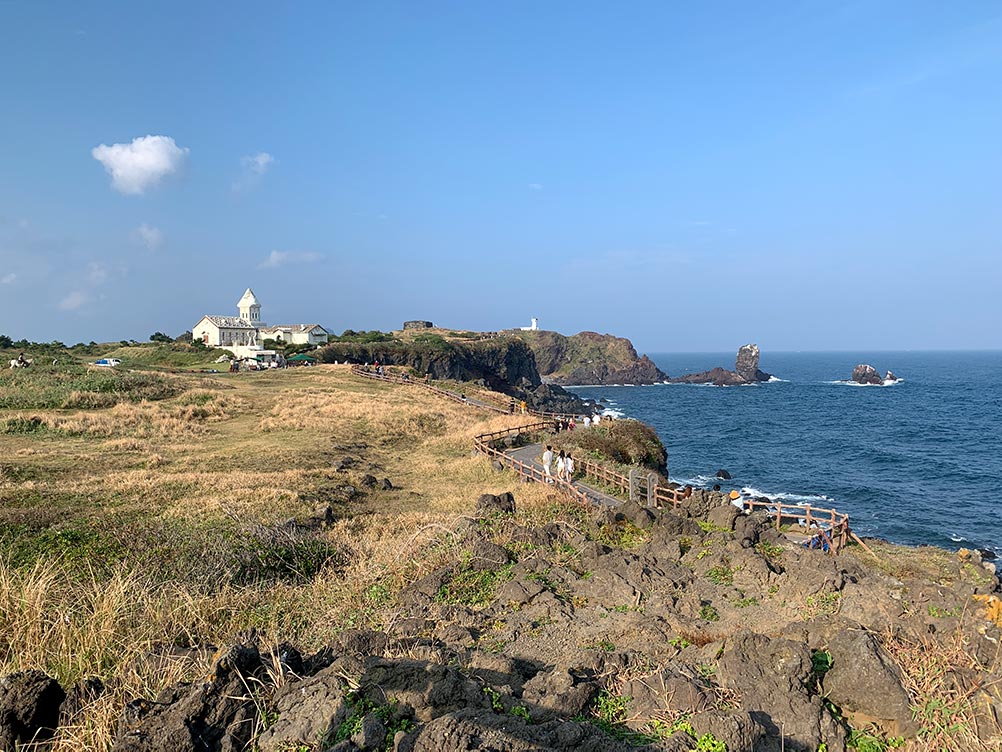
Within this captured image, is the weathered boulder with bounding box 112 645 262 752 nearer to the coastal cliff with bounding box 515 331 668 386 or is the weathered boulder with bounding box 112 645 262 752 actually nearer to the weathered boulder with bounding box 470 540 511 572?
the weathered boulder with bounding box 470 540 511 572

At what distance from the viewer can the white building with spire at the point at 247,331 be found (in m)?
80.6

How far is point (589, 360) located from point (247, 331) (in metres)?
95.8

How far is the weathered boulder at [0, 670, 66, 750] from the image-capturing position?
17.1 ft

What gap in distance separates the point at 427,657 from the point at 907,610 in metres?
8.64

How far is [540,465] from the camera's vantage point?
2578cm

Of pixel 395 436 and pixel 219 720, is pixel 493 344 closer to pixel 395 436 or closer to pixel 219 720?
pixel 395 436

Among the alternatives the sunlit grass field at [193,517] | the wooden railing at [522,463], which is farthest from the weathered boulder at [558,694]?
the wooden railing at [522,463]

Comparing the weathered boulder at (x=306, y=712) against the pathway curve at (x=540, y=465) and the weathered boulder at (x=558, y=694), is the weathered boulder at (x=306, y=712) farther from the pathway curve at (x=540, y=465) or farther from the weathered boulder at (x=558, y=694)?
the pathway curve at (x=540, y=465)

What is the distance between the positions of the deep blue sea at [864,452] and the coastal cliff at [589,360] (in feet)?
131

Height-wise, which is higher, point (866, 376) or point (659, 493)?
point (866, 376)

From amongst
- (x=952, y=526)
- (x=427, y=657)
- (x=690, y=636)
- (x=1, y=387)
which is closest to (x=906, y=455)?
(x=952, y=526)

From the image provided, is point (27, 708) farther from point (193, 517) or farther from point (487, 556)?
point (193, 517)

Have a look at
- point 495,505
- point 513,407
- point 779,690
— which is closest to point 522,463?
point 495,505

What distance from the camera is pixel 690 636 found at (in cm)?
915
